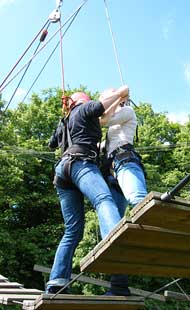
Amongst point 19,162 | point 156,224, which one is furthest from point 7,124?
point 156,224

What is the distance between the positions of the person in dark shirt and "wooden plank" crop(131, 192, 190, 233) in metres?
0.45

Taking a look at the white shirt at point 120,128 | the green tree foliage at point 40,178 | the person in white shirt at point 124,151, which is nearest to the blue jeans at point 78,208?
the person in white shirt at point 124,151

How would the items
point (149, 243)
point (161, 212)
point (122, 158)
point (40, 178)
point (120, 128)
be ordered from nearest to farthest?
1. point (161, 212)
2. point (149, 243)
3. point (122, 158)
4. point (120, 128)
5. point (40, 178)

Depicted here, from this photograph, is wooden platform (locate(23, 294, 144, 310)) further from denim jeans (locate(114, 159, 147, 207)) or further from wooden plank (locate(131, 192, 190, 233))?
wooden plank (locate(131, 192, 190, 233))

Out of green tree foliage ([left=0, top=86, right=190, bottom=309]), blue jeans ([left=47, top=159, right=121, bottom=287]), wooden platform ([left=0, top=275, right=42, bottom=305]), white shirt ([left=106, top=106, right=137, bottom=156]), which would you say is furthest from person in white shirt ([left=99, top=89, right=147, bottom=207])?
green tree foliage ([left=0, top=86, right=190, bottom=309])

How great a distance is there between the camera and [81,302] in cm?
267

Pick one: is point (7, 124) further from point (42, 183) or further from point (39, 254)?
point (39, 254)

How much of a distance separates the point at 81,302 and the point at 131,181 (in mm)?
704

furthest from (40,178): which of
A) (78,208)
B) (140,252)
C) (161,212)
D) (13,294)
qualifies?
(161,212)

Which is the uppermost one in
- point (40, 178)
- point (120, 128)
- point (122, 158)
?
point (40, 178)

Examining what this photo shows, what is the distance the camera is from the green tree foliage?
46.5ft

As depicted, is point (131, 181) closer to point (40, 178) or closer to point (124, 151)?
point (124, 151)

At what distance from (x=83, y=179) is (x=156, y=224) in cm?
61

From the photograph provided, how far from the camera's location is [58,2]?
176 inches
